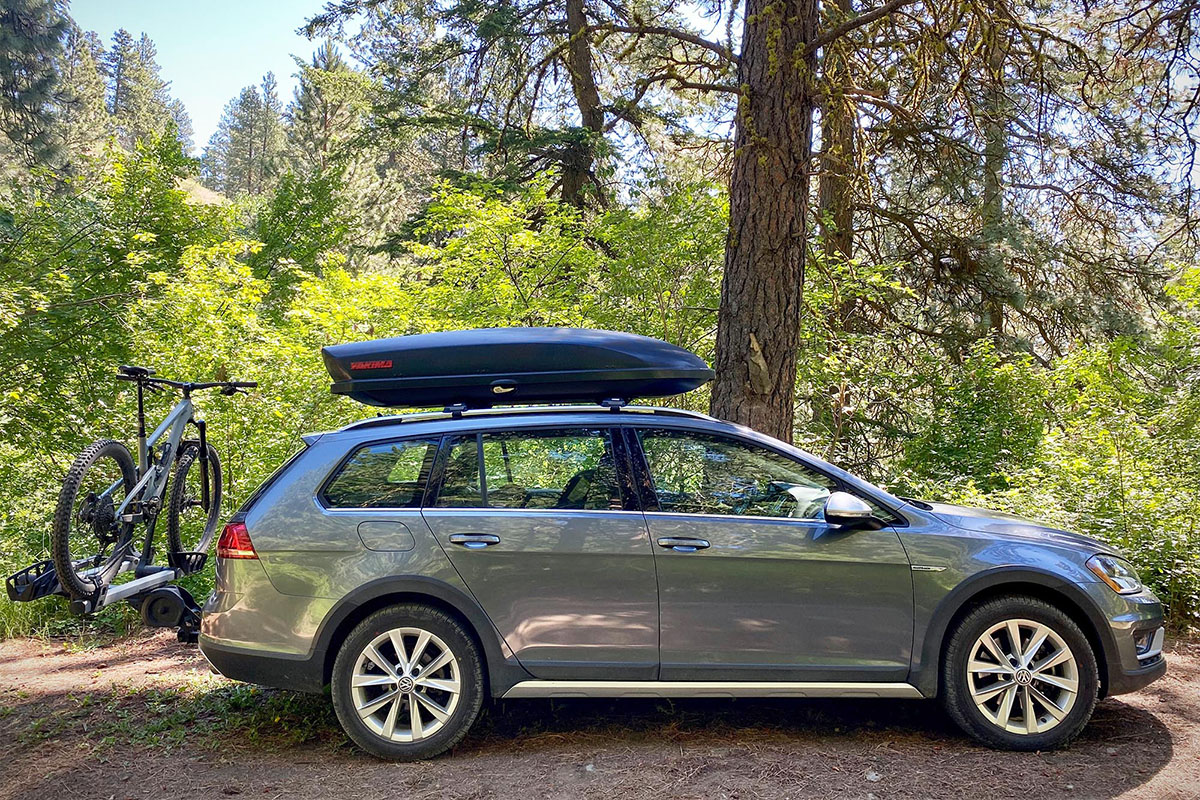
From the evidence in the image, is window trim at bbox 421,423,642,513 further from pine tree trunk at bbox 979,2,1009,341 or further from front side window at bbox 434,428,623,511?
pine tree trunk at bbox 979,2,1009,341

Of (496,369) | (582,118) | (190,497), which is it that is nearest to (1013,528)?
(496,369)

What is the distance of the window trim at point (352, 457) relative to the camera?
435 centimetres

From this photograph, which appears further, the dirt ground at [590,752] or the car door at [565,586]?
the car door at [565,586]

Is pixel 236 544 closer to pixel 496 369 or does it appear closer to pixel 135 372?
pixel 496 369

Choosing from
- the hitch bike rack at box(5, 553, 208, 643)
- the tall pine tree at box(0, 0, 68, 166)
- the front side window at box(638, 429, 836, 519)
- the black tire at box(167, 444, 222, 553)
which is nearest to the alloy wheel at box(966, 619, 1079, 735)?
the front side window at box(638, 429, 836, 519)

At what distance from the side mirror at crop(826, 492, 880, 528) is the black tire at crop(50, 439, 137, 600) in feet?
13.1

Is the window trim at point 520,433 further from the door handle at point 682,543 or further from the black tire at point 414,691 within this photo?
the black tire at point 414,691

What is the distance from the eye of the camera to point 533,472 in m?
4.46

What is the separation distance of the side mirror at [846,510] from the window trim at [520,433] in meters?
0.92

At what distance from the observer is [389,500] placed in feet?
14.4

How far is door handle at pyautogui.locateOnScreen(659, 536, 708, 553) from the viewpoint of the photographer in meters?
4.25

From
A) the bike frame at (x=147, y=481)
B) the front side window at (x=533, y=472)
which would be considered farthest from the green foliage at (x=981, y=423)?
the bike frame at (x=147, y=481)

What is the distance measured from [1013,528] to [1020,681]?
2.43ft

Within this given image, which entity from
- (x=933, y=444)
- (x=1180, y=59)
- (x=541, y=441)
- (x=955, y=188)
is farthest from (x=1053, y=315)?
(x=541, y=441)
